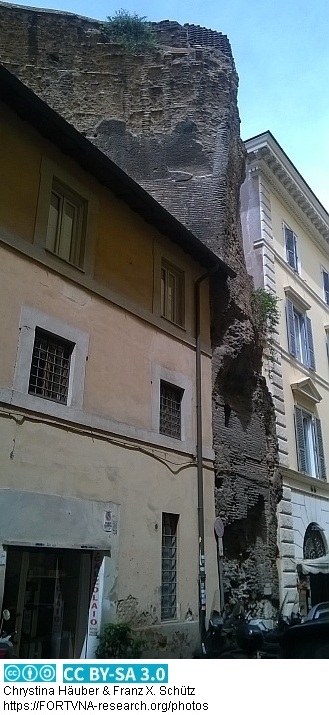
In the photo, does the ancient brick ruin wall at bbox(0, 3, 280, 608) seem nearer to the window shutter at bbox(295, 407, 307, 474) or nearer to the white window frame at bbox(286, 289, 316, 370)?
the window shutter at bbox(295, 407, 307, 474)

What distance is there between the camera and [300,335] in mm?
17812

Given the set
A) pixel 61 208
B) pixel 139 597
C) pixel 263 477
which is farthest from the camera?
pixel 263 477

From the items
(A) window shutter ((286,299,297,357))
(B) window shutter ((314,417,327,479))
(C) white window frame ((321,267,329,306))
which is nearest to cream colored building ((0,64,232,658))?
(A) window shutter ((286,299,297,357))

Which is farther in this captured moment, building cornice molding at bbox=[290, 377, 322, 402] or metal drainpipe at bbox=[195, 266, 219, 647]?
building cornice molding at bbox=[290, 377, 322, 402]

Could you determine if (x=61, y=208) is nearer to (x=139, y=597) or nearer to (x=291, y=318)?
(x=139, y=597)

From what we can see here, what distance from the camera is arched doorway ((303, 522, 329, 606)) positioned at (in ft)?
47.2

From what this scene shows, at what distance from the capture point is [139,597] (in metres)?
8.12

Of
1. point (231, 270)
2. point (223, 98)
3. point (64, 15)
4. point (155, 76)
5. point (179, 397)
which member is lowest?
point (179, 397)

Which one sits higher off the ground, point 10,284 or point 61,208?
point 61,208

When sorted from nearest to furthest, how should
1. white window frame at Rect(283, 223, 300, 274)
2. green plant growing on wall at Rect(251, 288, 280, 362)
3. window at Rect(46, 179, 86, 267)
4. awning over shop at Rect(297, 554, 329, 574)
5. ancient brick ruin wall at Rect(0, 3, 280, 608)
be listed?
window at Rect(46, 179, 86, 267), ancient brick ruin wall at Rect(0, 3, 280, 608), awning over shop at Rect(297, 554, 329, 574), green plant growing on wall at Rect(251, 288, 280, 362), white window frame at Rect(283, 223, 300, 274)

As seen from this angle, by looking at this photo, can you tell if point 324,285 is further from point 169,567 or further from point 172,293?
point 169,567
